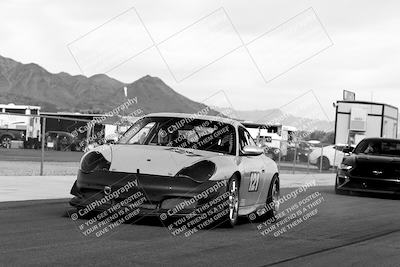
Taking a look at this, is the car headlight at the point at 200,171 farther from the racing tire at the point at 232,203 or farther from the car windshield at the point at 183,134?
the car windshield at the point at 183,134

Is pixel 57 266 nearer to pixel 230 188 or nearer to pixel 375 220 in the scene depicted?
pixel 230 188

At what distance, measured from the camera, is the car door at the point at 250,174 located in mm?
9906

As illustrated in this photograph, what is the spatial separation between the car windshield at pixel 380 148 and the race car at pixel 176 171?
8955 mm

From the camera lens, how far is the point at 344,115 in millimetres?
33406

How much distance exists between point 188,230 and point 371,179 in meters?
9.79

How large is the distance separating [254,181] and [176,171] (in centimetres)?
181

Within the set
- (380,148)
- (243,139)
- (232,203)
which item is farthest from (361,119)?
(232,203)

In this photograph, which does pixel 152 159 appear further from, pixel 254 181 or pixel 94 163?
pixel 254 181

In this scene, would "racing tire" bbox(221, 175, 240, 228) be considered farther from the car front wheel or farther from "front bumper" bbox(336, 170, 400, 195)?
"front bumper" bbox(336, 170, 400, 195)

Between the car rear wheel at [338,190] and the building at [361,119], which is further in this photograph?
the building at [361,119]

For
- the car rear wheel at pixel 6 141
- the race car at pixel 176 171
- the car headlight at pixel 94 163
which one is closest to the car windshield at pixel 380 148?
the race car at pixel 176 171

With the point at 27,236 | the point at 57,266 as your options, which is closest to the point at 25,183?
the point at 27,236

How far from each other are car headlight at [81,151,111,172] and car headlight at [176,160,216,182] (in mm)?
882

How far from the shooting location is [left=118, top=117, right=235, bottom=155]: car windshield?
1007 centimetres
